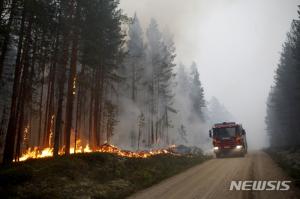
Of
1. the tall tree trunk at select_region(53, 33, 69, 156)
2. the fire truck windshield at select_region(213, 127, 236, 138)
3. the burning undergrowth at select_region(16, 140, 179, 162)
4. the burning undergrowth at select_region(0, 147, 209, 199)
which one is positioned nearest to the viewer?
the burning undergrowth at select_region(0, 147, 209, 199)

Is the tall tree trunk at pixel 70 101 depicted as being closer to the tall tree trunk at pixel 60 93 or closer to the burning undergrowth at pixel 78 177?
the tall tree trunk at pixel 60 93

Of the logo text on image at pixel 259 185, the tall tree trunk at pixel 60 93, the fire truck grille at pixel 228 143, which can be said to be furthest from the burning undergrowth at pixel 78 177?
the fire truck grille at pixel 228 143

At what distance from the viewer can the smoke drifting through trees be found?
62.0 feet

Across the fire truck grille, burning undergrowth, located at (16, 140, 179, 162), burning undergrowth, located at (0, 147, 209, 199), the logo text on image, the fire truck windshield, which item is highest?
the fire truck windshield

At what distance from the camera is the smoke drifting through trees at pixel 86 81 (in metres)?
18.9

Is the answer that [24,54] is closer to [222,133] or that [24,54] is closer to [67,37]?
[67,37]

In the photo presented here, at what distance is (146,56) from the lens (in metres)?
49.9

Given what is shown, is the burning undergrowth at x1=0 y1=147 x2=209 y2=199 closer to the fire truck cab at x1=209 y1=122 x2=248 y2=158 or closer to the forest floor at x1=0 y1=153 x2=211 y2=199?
the forest floor at x1=0 y1=153 x2=211 y2=199

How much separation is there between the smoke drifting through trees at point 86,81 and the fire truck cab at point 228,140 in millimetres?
11341

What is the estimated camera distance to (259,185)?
12.2 meters

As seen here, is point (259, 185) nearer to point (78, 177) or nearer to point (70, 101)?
point (78, 177)

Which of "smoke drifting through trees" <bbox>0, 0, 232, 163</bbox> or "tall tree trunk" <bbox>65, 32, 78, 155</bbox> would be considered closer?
"smoke drifting through trees" <bbox>0, 0, 232, 163</bbox>

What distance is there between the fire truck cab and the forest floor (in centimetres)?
1410

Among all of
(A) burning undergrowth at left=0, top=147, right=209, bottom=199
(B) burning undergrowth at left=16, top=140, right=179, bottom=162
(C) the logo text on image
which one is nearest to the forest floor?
(A) burning undergrowth at left=0, top=147, right=209, bottom=199
